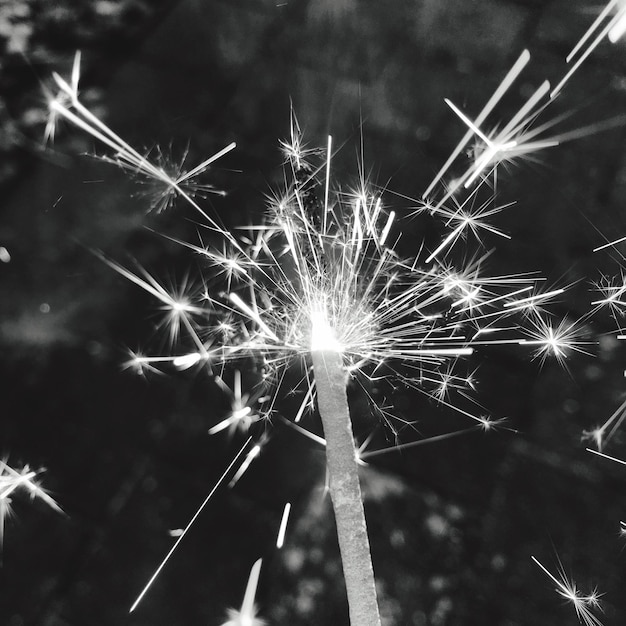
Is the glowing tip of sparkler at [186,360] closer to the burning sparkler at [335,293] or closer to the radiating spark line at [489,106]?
the burning sparkler at [335,293]

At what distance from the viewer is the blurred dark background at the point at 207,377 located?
2.74 feet

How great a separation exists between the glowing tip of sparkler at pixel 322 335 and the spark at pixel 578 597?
1.60ft

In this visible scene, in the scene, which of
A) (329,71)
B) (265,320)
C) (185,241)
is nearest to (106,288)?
(185,241)

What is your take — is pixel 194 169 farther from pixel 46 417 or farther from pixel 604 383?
pixel 604 383

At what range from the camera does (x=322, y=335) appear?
780mm

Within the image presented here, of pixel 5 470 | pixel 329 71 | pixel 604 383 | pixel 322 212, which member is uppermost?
pixel 329 71

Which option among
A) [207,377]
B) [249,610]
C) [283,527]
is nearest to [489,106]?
[207,377]

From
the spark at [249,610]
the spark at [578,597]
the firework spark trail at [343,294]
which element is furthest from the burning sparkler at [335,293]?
the spark at [578,597]

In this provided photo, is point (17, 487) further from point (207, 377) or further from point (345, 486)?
point (345, 486)

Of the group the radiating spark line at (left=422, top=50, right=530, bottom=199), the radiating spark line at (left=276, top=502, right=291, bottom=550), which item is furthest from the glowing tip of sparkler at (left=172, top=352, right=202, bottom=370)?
the radiating spark line at (left=422, top=50, right=530, bottom=199)

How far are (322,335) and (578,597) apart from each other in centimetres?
58

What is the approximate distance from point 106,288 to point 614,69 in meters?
0.91

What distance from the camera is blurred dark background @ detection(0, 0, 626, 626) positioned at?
836 millimetres

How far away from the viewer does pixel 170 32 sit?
0.90 meters
